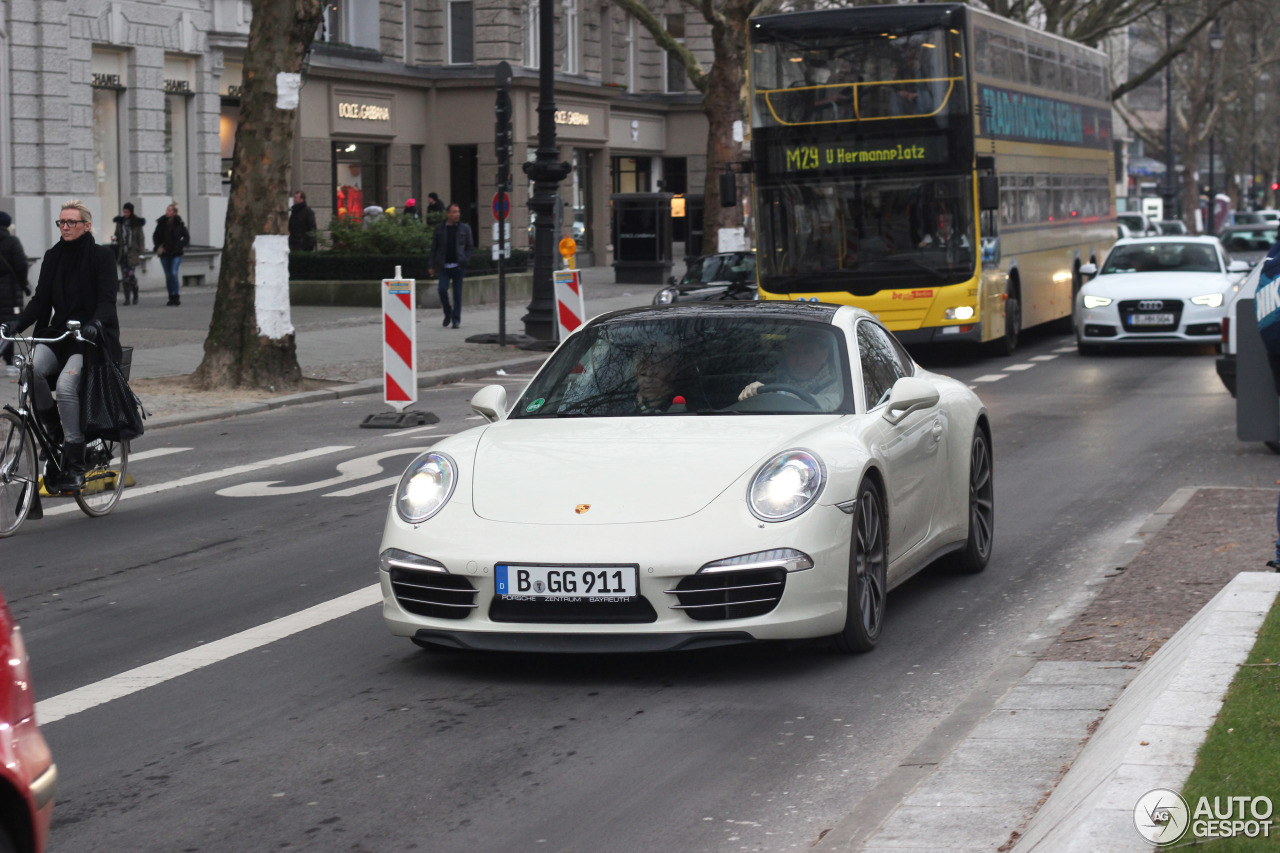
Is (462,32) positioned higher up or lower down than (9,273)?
higher up

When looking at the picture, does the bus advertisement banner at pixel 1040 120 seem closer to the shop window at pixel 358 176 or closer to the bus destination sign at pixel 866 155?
the bus destination sign at pixel 866 155

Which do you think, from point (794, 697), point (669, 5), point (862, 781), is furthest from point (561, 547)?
point (669, 5)

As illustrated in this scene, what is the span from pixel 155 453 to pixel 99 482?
3421 millimetres

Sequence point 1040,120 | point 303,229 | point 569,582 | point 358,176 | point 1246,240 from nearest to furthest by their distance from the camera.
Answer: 1. point 569,582
2. point 1040,120
3. point 303,229
4. point 1246,240
5. point 358,176

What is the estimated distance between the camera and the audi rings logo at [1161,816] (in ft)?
13.3

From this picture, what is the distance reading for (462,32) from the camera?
47.0m

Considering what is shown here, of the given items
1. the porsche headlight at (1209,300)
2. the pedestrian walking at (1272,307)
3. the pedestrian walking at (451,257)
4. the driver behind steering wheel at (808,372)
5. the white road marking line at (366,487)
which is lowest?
the white road marking line at (366,487)

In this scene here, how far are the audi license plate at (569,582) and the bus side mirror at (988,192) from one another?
15.8 metres

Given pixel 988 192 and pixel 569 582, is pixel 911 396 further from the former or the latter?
pixel 988 192

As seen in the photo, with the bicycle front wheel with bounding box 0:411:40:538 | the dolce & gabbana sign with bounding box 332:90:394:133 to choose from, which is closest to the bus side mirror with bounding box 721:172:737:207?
the bicycle front wheel with bounding box 0:411:40:538

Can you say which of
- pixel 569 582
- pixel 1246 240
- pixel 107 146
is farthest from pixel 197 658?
pixel 1246 240

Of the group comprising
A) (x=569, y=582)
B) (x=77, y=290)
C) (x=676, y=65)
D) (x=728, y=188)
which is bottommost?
(x=569, y=582)

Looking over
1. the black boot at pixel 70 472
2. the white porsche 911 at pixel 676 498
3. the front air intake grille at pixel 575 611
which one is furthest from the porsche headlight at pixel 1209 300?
the front air intake grille at pixel 575 611

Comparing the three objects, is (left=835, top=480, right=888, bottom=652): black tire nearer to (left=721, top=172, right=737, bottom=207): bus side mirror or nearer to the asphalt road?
the asphalt road
